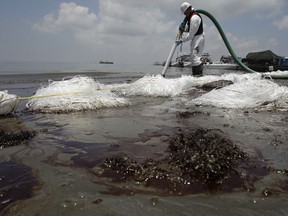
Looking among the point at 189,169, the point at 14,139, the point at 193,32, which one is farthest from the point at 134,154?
the point at 193,32

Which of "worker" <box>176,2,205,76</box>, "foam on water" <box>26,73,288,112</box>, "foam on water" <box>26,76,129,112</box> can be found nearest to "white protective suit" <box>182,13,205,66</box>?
"worker" <box>176,2,205,76</box>

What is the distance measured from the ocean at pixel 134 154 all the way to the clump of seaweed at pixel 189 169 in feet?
0.05

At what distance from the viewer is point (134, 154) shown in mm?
2754

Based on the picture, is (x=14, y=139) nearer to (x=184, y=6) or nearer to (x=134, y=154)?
(x=134, y=154)

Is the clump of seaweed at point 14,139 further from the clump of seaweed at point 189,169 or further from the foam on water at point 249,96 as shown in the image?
the foam on water at point 249,96

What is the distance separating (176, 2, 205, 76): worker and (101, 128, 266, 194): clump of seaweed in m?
7.48

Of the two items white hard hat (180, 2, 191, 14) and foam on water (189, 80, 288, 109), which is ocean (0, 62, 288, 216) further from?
white hard hat (180, 2, 191, 14)

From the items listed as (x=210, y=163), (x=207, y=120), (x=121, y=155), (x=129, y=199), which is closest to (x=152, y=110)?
(x=207, y=120)

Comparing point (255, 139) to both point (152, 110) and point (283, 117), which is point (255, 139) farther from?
point (152, 110)

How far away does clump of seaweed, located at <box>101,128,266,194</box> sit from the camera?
208 cm

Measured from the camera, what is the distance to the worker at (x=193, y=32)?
30.9 feet

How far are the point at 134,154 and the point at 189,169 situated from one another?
68 cm

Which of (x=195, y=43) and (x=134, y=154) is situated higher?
(x=195, y=43)

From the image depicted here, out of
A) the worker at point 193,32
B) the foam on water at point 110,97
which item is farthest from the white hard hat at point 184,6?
the foam on water at point 110,97
